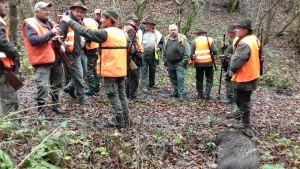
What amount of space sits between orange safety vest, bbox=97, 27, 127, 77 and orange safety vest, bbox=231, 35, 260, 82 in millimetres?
2578

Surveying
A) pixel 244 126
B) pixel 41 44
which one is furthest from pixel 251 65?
pixel 41 44

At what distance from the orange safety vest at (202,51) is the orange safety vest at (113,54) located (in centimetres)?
403

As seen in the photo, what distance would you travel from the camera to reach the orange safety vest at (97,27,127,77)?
5605 mm

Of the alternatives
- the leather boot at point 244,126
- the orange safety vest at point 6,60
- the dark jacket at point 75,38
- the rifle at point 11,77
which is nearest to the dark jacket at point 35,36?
the orange safety vest at point 6,60

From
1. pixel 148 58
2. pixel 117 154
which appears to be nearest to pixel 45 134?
pixel 117 154

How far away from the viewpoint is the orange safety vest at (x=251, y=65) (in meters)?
6.20

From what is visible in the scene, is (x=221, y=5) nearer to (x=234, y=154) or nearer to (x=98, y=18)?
(x=98, y=18)

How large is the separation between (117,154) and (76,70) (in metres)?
3.27

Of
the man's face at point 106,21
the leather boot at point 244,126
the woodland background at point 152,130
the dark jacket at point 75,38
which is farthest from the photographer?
the dark jacket at point 75,38

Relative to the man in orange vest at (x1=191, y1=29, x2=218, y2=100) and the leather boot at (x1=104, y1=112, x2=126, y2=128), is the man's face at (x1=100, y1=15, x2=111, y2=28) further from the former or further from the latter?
the man in orange vest at (x1=191, y1=29, x2=218, y2=100)

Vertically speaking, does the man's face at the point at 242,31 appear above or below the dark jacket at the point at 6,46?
above

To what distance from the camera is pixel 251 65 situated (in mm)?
6289

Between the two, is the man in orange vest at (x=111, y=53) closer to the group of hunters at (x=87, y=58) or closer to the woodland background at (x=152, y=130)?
the group of hunters at (x=87, y=58)

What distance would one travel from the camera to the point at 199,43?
9289mm
